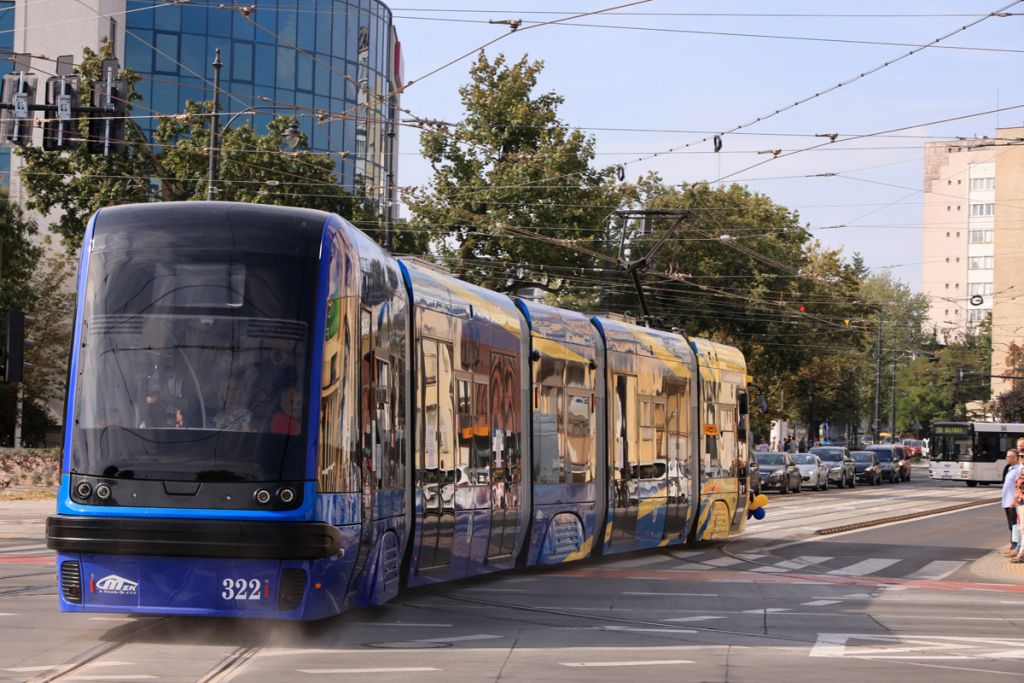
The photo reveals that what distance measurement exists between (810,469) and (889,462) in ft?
48.7

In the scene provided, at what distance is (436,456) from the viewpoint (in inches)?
550

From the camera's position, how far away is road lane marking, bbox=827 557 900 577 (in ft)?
68.5

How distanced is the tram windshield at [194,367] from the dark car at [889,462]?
5987 centimetres

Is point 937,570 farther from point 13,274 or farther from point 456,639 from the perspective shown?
point 13,274

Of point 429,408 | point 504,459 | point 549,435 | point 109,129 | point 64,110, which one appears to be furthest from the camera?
point 109,129

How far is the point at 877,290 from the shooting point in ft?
479

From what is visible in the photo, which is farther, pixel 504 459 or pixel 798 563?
pixel 798 563

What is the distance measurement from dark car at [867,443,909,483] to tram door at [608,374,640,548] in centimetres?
4968

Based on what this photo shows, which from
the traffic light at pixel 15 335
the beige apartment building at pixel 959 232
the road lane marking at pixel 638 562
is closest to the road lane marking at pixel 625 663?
the traffic light at pixel 15 335

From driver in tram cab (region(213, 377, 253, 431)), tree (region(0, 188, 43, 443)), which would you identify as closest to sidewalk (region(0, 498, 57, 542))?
driver in tram cab (region(213, 377, 253, 431))

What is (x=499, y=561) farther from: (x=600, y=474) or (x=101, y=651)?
(x=101, y=651)

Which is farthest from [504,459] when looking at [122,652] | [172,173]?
[172,173]

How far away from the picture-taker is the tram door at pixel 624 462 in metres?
19.8

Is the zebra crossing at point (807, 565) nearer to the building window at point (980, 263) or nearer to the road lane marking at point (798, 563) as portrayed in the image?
the road lane marking at point (798, 563)
